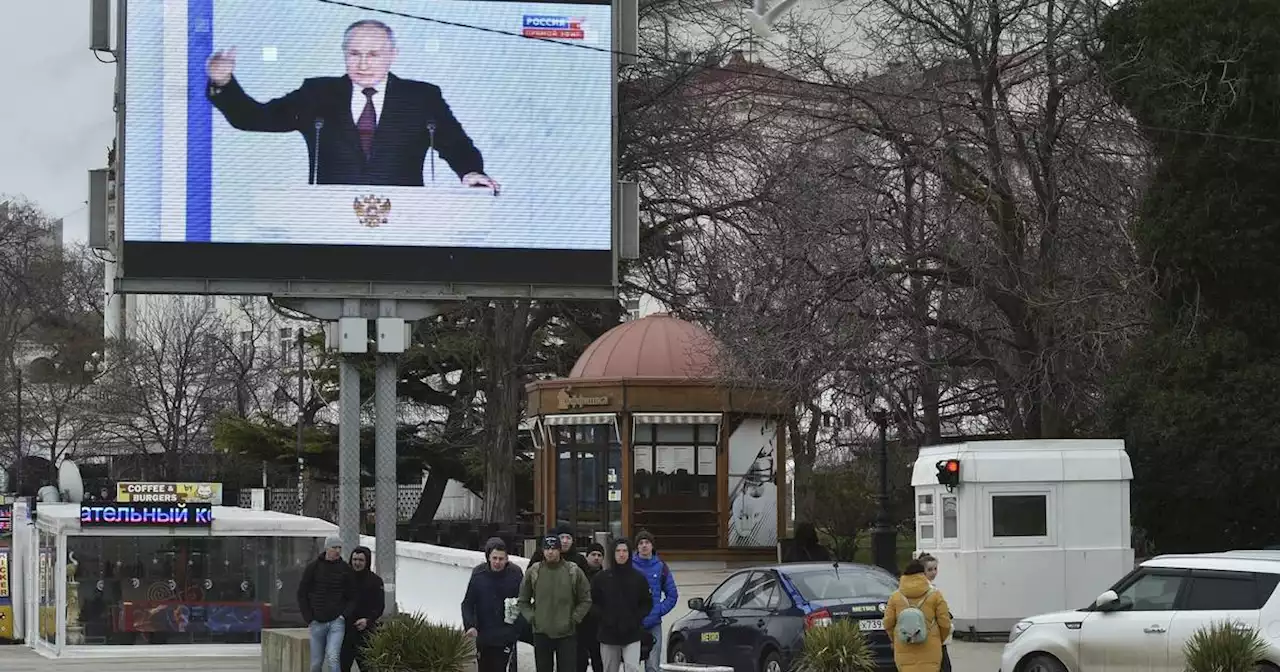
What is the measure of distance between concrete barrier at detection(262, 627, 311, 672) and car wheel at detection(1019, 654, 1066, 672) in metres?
7.16

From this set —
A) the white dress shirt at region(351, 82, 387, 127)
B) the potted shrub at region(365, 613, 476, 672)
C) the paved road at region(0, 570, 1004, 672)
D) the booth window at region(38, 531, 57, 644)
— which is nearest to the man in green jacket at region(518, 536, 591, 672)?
the potted shrub at region(365, 613, 476, 672)

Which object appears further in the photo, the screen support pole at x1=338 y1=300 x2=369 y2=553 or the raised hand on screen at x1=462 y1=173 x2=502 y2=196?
the raised hand on screen at x1=462 y1=173 x2=502 y2=196

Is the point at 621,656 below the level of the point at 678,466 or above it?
below

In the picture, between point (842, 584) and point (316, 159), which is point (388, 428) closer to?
point (316, 159)

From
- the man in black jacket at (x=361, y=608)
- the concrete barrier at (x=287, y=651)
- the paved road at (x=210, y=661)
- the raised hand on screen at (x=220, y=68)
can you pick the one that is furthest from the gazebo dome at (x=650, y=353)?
the man in black jacket at (x=361, y=608)

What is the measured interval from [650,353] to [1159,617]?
23271 millimetres

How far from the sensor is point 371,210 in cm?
2061

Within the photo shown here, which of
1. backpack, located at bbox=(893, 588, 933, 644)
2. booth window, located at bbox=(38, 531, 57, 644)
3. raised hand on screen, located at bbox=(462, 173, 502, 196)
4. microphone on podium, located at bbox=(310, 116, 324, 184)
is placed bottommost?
booth window, located at bbox=(38, 531, 57, 644)

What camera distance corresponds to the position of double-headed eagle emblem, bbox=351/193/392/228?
20.6 metres

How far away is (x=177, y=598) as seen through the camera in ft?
106

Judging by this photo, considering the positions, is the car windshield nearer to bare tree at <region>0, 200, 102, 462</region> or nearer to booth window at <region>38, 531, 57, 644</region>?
booth window at <region>38, 531, 57, 644</region>

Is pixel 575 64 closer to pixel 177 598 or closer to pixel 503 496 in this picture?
pixel 177 598

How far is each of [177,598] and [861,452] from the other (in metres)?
13.5

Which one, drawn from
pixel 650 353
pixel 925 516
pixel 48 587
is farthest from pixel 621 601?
pixel 650 353
